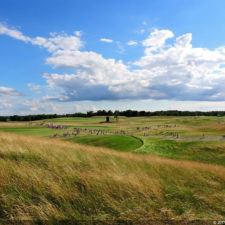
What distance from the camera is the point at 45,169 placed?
20.4 feet

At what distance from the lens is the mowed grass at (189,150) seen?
1919cm

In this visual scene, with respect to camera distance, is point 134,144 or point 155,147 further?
point 134,144

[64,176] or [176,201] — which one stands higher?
[64,176]

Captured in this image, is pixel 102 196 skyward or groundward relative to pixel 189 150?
skyward

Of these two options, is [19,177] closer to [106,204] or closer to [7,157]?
[7,157]

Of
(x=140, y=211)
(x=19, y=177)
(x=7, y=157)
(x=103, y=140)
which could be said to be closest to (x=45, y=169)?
(x=19, y=177)

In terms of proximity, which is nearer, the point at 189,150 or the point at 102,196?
the point at 102,196

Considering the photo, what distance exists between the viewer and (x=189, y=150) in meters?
22.0

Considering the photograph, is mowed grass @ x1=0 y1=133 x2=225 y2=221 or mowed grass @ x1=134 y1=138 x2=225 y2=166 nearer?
mowed grass @ x1=0 y1=133 x2=225 y2=221

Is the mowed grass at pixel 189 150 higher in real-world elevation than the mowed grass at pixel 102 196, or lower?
lower

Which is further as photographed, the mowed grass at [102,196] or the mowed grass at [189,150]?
the mowed grass at [189,150]

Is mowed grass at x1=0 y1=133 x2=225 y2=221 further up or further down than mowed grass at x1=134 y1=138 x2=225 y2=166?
further up

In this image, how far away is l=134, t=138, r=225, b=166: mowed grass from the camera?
1919cm

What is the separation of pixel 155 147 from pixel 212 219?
20.3 metres
